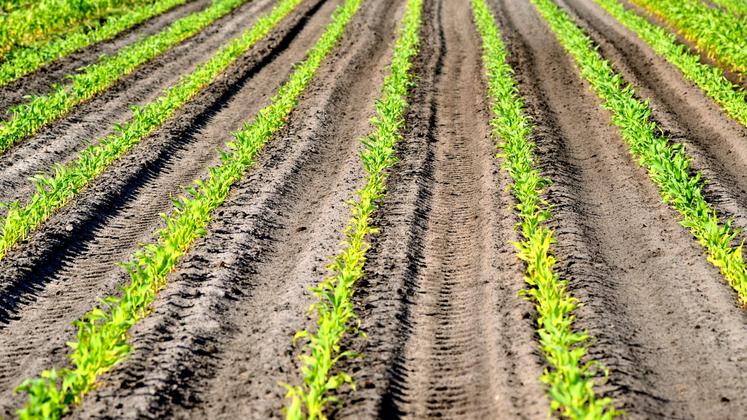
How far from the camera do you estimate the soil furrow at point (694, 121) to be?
9.40 metres

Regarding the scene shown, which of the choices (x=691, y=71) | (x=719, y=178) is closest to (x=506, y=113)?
(x=719, y=178)

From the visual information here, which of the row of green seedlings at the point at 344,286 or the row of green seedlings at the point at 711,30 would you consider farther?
the row of green seedlings at the point at 711,30

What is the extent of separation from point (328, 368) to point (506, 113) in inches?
288

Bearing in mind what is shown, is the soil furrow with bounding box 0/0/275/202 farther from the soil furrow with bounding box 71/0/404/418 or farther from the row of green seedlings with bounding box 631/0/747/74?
the row of green seedlings with bounding box 631/0/747/74

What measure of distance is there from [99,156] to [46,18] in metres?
11.2

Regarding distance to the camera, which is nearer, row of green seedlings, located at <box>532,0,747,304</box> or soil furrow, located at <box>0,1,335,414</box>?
soil furrow, located at <box>0,1,335,414</box>

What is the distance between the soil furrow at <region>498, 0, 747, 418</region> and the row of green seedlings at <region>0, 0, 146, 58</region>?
40.7ft

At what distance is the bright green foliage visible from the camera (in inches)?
922

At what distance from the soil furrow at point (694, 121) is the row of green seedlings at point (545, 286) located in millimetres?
1976

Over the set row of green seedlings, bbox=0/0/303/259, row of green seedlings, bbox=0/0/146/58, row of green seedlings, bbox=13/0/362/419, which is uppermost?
row of green seedlings, bbox=13/0/362/419

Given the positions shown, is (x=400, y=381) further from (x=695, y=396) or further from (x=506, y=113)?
(x=506, y=113)

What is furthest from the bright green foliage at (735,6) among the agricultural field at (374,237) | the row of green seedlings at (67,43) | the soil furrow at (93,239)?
the row of green seedlings at (67,43)

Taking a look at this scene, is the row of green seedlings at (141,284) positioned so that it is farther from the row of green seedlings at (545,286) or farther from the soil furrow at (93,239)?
the row of green seedlings at (545,286)

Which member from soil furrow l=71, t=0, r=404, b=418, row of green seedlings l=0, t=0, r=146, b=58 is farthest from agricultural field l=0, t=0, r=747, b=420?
row of green seedlings l=0, t=0, r=146, b=58
